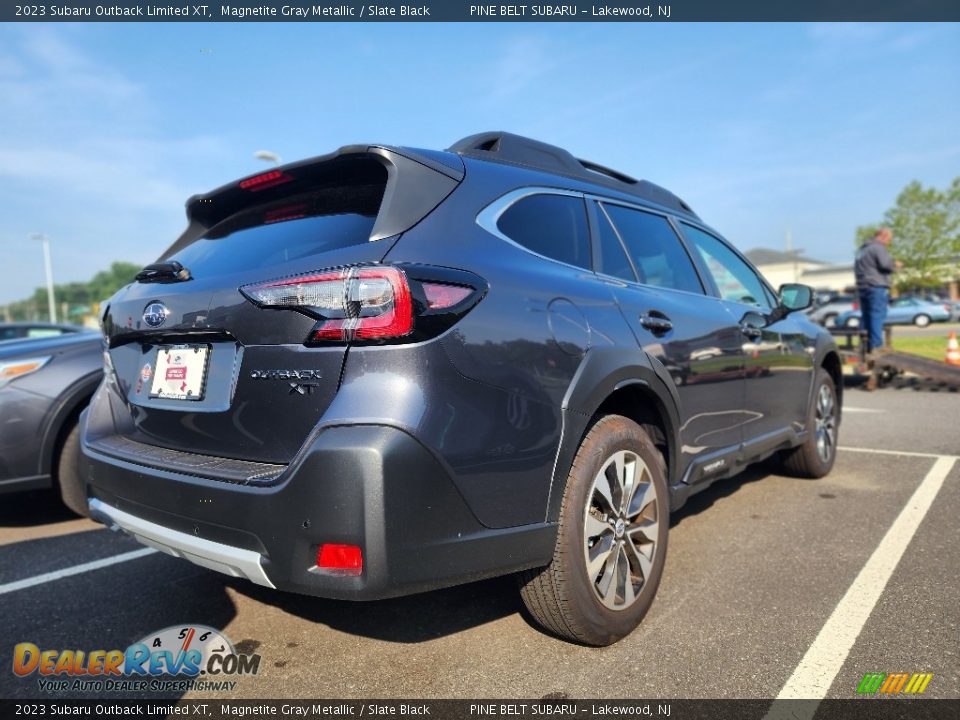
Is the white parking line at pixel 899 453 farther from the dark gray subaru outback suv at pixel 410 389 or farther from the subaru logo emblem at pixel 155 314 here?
the subaru logo emblem at pixel 155 314

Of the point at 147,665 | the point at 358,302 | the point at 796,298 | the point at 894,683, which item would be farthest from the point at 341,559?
the point at 796,298

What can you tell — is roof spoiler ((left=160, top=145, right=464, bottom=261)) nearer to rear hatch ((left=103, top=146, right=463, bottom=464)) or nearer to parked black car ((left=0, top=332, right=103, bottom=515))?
rear hatch ((left=103, top=146, right=463, bottom=464))

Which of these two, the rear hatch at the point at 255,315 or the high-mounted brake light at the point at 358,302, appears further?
the rear hatch at the point at 255,315

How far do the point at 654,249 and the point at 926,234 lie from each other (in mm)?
45999

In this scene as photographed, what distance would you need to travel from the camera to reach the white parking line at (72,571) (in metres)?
3.07

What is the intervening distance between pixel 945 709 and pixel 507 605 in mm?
1468

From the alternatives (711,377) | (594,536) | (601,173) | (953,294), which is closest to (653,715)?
(594,536)

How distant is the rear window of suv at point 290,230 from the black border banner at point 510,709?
1.37 m

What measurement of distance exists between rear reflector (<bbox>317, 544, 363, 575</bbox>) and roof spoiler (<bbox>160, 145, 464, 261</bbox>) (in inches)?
35.2

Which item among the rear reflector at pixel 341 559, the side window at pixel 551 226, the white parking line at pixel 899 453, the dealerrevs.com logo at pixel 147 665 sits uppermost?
the side window at pixel 551 226

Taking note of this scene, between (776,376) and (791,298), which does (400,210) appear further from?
(791,298)

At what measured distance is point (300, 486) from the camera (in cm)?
179

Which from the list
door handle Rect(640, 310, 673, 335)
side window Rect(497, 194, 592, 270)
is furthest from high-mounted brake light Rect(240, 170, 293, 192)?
door handle Rect(640, 310, 673, 335)

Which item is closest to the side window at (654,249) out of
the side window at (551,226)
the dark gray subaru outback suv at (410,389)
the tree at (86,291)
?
the dark gray subaru outback suv at (410,389)
